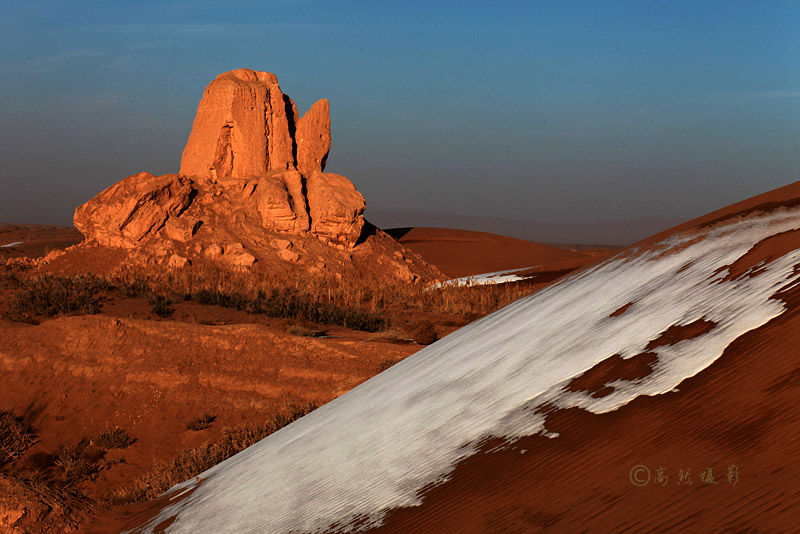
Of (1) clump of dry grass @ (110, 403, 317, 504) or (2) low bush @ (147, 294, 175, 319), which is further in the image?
(2) low bush @ (147, 294, 175, 319)

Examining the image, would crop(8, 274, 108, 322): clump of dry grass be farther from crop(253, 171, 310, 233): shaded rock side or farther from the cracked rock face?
crop(253, 171, 310, 233): shaded rock side

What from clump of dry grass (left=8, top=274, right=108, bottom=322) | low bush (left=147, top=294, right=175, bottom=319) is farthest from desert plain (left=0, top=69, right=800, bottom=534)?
low bush (left=147, top=294, right=175, bottom=319)

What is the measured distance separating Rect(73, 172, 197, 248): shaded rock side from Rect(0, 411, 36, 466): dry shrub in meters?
11.1

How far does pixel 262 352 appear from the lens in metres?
9.74

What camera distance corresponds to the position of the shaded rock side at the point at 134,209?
18266mm

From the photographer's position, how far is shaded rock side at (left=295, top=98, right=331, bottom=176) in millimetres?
20969

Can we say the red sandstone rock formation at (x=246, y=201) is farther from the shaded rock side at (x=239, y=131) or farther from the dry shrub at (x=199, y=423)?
the dry shrub at (x=199, y=423)

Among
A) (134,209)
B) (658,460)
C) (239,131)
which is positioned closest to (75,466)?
(658,460)

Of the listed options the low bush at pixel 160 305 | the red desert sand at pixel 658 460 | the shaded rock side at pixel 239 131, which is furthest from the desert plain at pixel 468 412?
the shaded rock side at pixel 239 131

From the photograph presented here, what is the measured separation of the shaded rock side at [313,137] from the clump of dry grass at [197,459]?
47.4 ft

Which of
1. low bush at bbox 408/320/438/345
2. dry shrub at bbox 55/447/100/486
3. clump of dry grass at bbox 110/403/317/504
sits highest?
low bush at bbox 408/320/438/345

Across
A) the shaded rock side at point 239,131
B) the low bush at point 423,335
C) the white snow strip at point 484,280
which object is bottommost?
the low bush at point 423,335

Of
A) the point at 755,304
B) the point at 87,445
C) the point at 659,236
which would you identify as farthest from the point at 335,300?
the point at 755,304

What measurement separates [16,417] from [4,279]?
8.11 m
